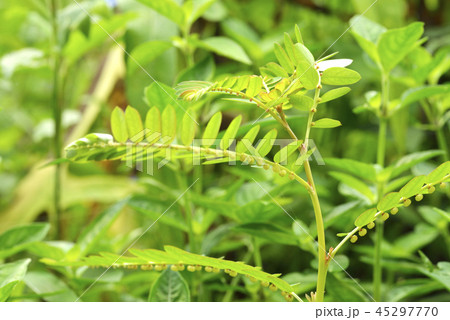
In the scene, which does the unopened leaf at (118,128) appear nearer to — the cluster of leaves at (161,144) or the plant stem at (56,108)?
the cluster of leaves at (161,144)

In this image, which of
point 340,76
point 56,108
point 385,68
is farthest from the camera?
point 56,108

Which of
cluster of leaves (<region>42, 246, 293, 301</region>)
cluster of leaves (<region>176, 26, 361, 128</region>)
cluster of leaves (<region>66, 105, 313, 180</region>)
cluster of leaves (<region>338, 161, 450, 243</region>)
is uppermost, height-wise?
cluster of leaves (<region>176, 26, 361, 128</region>)

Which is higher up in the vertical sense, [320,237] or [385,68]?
[385,68]

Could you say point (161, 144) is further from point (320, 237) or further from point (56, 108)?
point (56, 108)

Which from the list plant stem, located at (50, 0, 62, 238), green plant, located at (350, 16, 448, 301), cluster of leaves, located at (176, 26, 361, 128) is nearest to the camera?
cluster of leaves, located at (176, 26, 361, 128)

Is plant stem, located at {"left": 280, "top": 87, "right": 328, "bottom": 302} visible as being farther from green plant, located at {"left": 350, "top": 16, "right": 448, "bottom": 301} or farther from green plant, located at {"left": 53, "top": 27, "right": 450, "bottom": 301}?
green plant, located at {"left": 350, "top": 16, "right": 448, "bottom": 301}

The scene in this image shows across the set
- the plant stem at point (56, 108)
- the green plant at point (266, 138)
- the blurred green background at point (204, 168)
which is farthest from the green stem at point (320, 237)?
the plant stem at point (56, 108)

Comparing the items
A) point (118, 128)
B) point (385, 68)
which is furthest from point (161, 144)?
point (385, 68)

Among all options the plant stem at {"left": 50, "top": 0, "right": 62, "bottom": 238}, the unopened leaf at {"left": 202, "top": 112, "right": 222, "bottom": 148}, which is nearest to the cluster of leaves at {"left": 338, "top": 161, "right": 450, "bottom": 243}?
the unopened leaf at {"left": 202, "top": 112, "right": 222, "bottom": 148}

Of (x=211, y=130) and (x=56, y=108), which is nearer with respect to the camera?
(x=211, y=130)

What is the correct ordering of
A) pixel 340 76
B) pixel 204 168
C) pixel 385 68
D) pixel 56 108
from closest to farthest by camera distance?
1. pixel 340 76
2. pixel 385 68
3. pixel 56 108
4. pixel 204 168

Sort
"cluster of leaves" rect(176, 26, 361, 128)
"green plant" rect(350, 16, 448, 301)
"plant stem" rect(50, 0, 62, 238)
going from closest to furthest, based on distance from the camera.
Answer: "cluster of leaves" rect(176, 26, 361, 128) < "green plant" rect(350, 16, 448, 301) < "plant stem" rect(50, 0, 62, 238)
